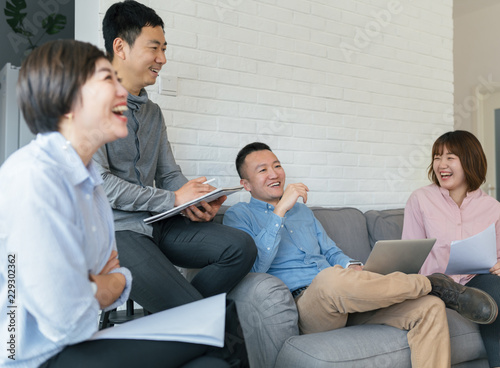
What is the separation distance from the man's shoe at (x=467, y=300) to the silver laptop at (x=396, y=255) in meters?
0.11

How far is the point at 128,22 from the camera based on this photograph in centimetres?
186

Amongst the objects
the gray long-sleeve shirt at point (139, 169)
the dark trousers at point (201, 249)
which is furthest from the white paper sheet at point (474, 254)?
the gray long-sleeve shirt at point (139, 169)

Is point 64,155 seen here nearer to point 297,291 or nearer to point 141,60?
point 141,60

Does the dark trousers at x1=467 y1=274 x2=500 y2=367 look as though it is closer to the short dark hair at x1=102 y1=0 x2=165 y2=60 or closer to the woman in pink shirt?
the woman in pink shirt

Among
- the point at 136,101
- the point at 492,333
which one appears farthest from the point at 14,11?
the point at 492,333

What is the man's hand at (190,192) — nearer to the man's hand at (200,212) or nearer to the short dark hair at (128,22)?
the man's hand at (200,212)

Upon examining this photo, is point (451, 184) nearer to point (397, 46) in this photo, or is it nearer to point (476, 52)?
point (397, 46)

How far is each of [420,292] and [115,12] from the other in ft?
5.09

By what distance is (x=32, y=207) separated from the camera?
0.89 metres

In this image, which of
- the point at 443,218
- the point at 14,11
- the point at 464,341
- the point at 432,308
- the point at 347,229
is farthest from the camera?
the point at 14,11

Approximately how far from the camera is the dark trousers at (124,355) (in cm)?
94

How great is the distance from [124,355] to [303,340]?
3.05 ft

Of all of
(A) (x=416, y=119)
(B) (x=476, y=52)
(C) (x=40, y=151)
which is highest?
(B) (x=476, y=52)

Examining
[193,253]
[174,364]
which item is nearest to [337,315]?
[193,253]
